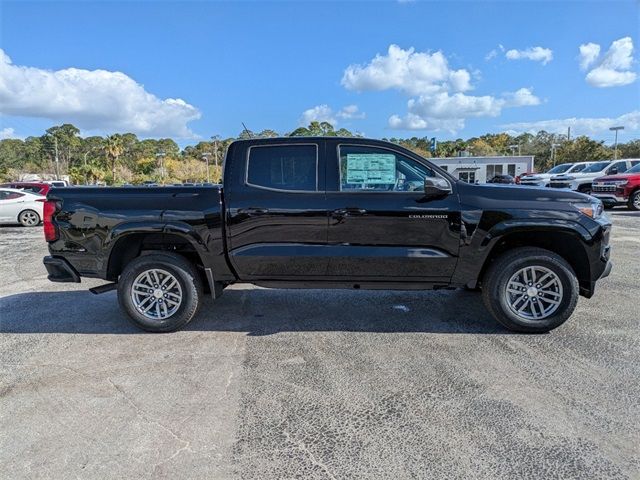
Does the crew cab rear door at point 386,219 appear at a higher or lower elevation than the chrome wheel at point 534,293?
higher

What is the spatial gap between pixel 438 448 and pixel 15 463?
8.07ft

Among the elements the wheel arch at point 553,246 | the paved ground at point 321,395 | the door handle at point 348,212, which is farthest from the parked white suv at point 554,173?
the door handle at point 348,212

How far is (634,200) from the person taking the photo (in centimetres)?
1634

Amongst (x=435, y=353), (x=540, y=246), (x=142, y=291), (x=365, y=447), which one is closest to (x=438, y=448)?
(x=365, y=447)

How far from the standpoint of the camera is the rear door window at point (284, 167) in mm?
4473

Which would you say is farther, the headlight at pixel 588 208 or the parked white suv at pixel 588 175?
the parked white suv at pixel 588 175

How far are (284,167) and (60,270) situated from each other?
2.57 metres

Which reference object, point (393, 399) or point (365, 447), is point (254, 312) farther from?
point (365, 447)

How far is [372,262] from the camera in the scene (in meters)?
4.40

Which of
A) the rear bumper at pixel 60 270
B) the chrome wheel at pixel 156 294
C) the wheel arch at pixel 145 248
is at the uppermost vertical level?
the wheel arch at pixel 145 248

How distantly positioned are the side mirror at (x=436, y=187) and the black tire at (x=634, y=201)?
51.9 feet

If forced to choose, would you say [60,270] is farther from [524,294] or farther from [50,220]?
[524,294]

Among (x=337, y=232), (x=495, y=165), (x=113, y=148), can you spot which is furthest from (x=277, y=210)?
(x=113, y=148)

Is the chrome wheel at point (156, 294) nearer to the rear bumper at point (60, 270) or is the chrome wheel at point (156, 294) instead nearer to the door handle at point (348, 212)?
the rear bumper at point (60, 270)
